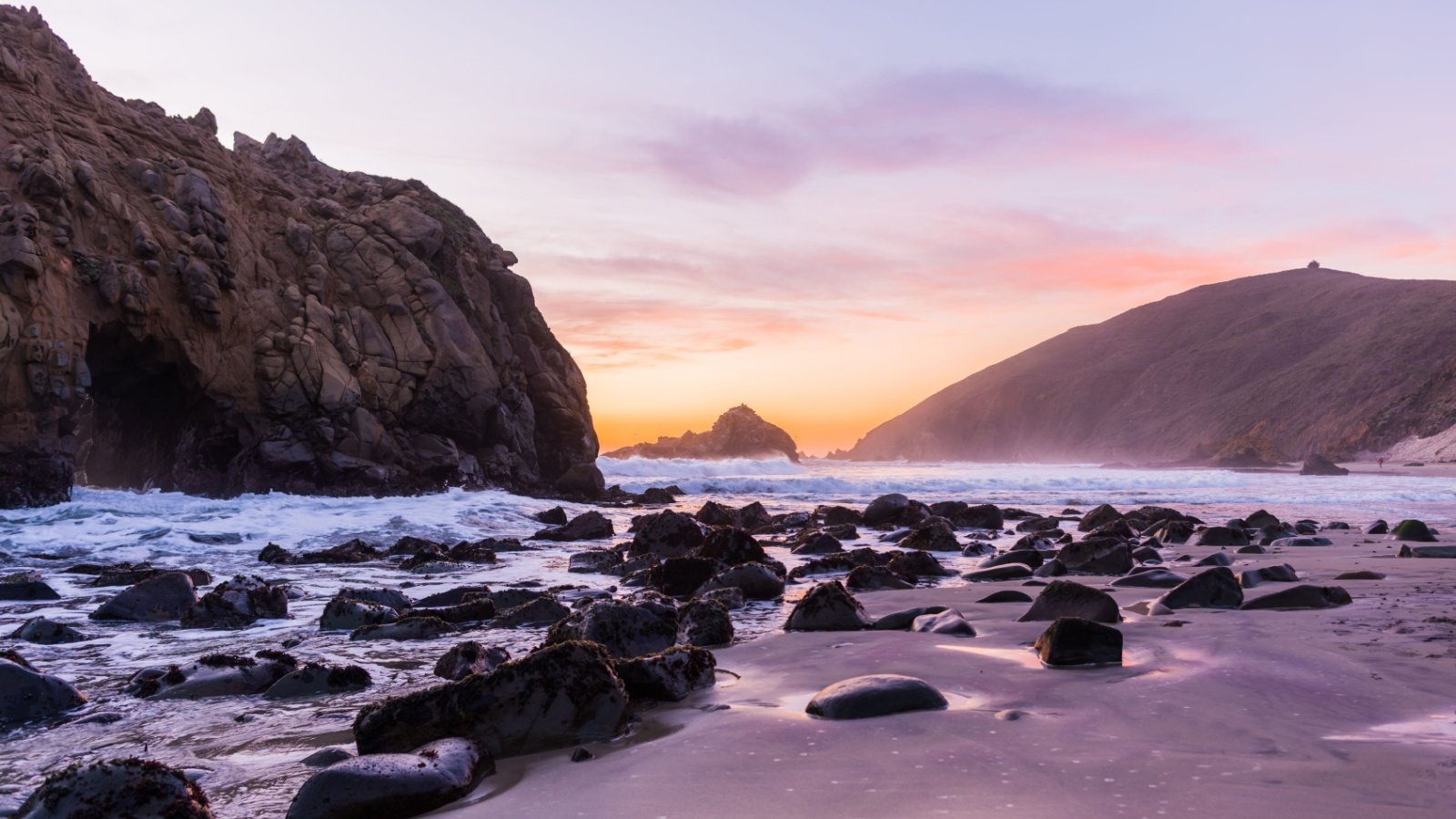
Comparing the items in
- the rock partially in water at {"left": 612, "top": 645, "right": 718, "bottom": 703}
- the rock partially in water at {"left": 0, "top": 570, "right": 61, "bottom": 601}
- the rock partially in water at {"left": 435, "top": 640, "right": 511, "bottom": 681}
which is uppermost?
the rock partially in water at {"left": 612, "top": 645, "right": 718, "bottom": 703}

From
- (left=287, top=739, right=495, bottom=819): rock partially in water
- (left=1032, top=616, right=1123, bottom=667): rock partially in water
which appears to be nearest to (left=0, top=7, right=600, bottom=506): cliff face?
(left=287, top=739, right=495, bottom=819): rock partially in water

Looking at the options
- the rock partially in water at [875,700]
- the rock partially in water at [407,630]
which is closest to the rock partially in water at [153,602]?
the rock partially in water at [407,630]

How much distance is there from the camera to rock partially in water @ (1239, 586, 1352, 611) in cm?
714

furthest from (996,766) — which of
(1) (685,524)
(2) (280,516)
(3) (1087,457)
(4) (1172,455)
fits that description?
(3) (1087,457)

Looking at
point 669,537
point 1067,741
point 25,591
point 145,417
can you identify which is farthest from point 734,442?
point 1067,741

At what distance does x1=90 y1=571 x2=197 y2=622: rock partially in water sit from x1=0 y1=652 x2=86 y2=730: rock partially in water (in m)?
3.48

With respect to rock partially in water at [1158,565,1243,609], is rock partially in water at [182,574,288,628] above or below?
below

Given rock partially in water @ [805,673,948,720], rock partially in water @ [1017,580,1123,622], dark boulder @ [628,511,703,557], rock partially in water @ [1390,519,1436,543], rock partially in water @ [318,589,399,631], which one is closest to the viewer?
rock partially in water @ [805,673,948,720]

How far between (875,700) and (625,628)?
2687 millimetres

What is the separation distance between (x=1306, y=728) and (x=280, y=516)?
19.3 metres

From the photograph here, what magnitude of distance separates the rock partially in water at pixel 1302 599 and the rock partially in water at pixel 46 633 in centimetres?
972

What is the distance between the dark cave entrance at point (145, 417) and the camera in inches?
885

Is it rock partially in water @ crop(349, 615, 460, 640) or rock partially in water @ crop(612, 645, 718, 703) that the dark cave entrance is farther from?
rock partially in water @ crop(612, 645, 718, 703)

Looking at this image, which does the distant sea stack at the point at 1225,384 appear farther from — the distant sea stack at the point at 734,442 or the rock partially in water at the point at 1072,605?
the rock partially in water at the point at 1072,605
